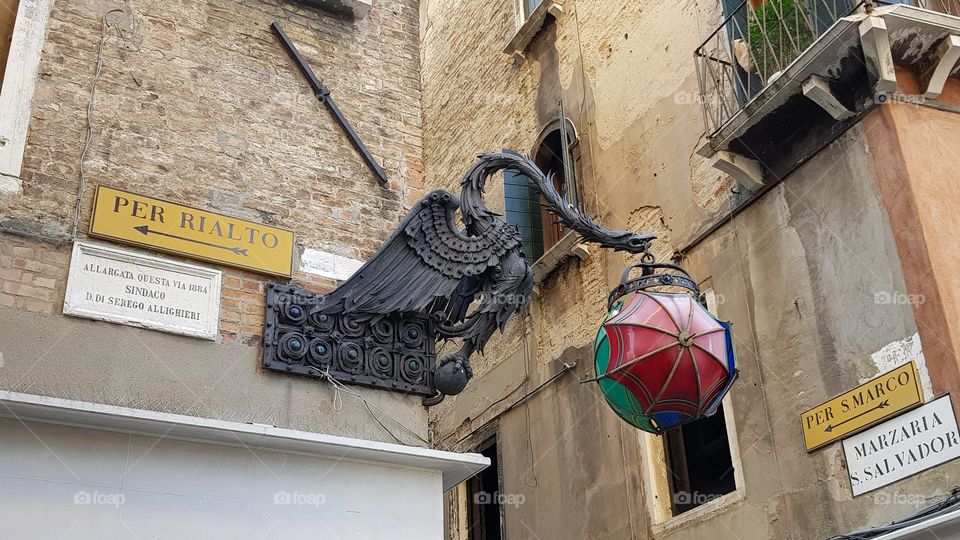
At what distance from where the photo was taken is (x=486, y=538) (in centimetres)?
1195

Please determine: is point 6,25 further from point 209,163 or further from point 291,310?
point 291,310


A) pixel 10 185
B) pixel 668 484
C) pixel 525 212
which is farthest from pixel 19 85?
pixel 525 212

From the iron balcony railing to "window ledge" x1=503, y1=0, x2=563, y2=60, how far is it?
3.43 metres

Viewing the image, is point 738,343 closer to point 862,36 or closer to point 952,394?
point 952,394

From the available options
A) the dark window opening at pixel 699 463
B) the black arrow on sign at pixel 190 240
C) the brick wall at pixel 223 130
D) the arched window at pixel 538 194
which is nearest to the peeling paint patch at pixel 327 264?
the brick wall at pixel 223 130

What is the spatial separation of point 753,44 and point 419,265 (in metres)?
4.24

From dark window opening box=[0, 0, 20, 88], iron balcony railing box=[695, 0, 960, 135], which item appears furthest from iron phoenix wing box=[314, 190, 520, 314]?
iron balcony railing box=[695, 0, 960, 135]

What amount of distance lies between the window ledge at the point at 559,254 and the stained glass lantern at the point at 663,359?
503 cm

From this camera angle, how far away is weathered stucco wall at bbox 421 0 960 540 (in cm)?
727

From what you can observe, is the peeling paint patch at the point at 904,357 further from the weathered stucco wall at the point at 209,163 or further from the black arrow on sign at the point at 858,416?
the weathered stucco wall at the point at 209,163

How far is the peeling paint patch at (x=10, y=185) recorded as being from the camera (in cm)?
498

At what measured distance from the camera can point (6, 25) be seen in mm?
5465

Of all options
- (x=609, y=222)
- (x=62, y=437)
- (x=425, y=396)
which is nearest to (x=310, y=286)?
(x=425, y=396)

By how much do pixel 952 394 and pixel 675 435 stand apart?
10.2ft
